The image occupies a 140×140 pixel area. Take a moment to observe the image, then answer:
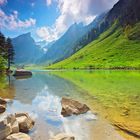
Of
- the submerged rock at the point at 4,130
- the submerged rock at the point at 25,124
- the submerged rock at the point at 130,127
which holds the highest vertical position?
the submerged rock at the point at 4,130

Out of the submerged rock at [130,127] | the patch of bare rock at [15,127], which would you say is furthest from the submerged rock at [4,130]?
the submerged rock at [130,127]

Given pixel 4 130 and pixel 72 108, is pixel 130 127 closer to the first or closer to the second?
pixel 72 108

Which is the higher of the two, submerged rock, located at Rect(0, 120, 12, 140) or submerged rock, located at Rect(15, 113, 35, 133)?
submerged rock, located at Rect(0, 120, 12, 140)

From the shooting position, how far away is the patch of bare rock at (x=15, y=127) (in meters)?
11.4

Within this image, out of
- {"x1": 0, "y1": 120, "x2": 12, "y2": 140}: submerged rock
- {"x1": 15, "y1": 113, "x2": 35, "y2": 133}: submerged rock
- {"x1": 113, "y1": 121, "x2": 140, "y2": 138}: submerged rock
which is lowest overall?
{"x1": 113, "y1": 121, "x2": 140, "y2": 138}: submerged rock

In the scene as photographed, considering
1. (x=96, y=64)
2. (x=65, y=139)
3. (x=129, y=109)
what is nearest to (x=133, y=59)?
(x=96, y=64)

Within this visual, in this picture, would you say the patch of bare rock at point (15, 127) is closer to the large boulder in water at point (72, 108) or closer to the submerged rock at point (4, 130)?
the submerged rock at point (4, 130)

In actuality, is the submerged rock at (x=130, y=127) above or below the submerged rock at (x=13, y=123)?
below

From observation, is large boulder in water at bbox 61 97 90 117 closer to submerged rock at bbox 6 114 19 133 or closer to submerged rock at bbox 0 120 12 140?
submerged rock at bbox 6 114 19 133

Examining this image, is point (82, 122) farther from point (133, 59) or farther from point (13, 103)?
point (133, 59)

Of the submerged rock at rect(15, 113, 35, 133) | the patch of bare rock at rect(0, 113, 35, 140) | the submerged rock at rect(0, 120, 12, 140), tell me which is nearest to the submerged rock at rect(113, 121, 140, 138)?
the submerged rock at rect(15, 113, 35, 133)

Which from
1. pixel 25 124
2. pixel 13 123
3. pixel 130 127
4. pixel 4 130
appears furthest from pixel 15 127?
pixel 130 127

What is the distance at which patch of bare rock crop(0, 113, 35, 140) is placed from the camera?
450 inches

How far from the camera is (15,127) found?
1305cm
